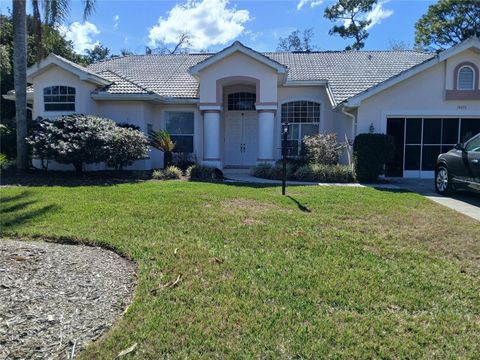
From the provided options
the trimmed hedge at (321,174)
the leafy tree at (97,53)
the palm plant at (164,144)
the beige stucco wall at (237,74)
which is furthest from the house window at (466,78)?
the leafy tree at (97,53)

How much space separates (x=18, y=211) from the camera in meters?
8.31

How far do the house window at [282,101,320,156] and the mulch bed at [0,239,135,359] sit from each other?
13762 millimetres

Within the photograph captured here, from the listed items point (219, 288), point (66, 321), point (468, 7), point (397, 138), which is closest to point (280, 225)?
point (219, 288)

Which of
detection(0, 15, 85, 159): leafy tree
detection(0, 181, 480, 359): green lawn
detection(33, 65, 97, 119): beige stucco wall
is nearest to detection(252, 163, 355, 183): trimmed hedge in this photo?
detection(0, 181, 480, 359): green lawn

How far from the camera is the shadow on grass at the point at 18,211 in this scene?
7.50 m

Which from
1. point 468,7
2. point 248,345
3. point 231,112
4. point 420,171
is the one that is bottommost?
point 248,345

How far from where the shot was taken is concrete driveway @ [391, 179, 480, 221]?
922 cm

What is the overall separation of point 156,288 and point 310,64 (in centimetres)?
1848

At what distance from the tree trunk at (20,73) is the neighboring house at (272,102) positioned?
49.2 inches

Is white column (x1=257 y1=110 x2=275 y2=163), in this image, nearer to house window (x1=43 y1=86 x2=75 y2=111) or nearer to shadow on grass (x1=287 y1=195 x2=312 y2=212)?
shadow on grass (x1=287 y1=195 x2=312 y2=212)

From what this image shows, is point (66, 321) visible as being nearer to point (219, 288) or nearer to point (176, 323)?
point (176, 323)

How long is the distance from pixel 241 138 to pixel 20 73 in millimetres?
9598

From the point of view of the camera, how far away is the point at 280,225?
290 inches

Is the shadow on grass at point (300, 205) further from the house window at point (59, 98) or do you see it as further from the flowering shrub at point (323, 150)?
the house window at point (59, 98)
